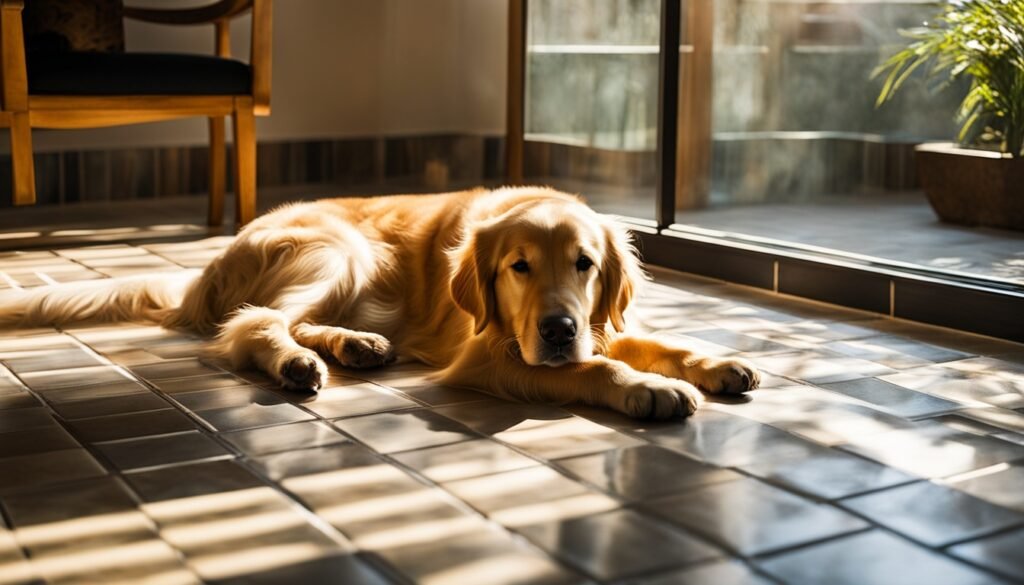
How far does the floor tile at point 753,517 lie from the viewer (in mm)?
1788

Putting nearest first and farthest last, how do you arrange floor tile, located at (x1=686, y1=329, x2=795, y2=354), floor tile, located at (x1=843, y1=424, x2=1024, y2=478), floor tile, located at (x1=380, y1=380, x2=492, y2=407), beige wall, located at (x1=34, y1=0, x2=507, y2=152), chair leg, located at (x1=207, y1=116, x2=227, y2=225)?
floor tile, located at (x1=843, y1=424, x2=1024, y2=478) < floor tile, located at (x1=380, y1=380, x2=492, y2=407) < floor tile, located at (x1=686, y1=329, x2=795, y2=354) < chair leg, located at (x1=207, y1=116, x2=227, y2=225) < beige wall, located at (x1=34, y1=0, x2=507, y2=152)

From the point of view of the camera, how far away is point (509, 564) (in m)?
1.69

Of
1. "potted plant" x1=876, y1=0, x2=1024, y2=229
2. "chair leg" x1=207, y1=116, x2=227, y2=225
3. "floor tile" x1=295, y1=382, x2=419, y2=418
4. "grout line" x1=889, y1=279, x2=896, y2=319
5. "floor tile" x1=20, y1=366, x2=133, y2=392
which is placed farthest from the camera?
"chair leg" x1=207, y1=116, x2=227, y2=225

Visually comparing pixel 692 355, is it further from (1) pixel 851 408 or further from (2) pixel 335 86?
(2) pixel 335 86

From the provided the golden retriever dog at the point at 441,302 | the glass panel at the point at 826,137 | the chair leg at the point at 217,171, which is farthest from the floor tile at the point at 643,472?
the chair leg at the point at 217,171

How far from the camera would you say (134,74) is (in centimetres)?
488

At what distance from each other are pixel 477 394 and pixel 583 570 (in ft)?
3.46

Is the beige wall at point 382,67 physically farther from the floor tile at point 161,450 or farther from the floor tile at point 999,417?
the floor tile at point 999,417

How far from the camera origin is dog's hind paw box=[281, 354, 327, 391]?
266 centimetres

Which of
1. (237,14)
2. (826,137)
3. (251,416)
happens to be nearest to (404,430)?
(251,416)

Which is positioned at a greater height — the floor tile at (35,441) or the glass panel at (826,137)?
→ the glass panel at (826,137)

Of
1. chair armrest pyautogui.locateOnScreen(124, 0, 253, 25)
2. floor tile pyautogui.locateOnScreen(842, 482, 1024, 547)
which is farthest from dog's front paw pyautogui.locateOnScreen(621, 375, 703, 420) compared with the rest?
chair armrest pyautogui.locateOnScreen(124, 0, 253, 25)

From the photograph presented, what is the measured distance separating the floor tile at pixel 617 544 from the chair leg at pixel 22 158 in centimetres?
354

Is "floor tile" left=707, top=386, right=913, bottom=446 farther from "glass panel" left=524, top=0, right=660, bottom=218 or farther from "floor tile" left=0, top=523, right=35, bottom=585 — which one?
A: "glass panel" left=524, top=0, right=660, bottom=218
